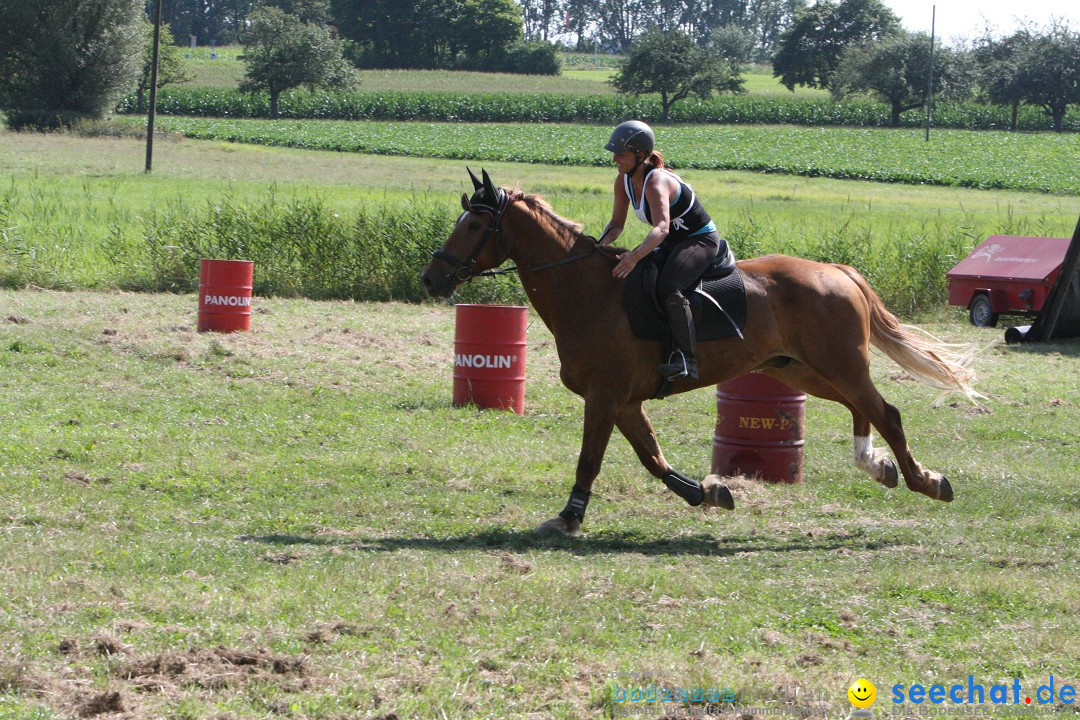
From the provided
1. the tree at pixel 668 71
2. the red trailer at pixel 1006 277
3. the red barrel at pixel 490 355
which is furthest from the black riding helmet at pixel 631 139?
the tree at pixel 668 71

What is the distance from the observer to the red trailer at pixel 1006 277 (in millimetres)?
19453

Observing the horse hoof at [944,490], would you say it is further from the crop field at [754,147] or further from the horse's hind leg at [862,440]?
the crop field at [754,147]

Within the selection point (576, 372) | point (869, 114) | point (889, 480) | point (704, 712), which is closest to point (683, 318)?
point (576, 372)

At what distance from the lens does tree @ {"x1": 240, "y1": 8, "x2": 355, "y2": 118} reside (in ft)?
263

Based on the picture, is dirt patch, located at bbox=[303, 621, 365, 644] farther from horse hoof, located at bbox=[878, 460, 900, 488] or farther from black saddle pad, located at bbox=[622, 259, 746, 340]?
horse hoof, located at bbox=[878, 460, 900, 488]

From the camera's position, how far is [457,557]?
675 cm

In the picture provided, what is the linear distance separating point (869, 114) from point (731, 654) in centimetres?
8769

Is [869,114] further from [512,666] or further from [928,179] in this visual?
[512,666]

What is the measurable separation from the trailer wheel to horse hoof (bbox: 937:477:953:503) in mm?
12521

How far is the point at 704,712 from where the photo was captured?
173 inches

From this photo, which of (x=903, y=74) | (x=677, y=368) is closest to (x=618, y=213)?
(x=677, y=368)

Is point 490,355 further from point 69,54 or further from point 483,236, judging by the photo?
point 69,54

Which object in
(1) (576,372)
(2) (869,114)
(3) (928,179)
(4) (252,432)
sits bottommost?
(4) (252,432)

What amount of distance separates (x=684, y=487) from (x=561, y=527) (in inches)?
37.2
